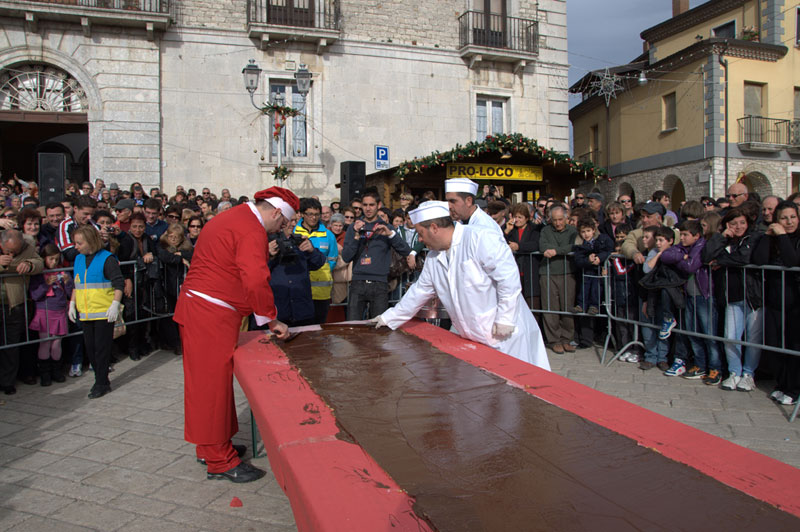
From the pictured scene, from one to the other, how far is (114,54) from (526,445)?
17.3m

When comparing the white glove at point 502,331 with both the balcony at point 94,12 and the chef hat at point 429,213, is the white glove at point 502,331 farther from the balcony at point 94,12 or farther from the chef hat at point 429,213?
the balcony at point 94,12

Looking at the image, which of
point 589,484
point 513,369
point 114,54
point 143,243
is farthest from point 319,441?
point 114,54

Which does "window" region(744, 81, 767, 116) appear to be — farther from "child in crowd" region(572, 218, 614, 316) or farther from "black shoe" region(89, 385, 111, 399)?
"black shoe" region(89, 385, 111, 399)

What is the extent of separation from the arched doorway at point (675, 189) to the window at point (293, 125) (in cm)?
1756

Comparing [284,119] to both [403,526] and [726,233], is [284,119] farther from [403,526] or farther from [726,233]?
[403,526]

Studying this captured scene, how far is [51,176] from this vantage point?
11008 millimetres

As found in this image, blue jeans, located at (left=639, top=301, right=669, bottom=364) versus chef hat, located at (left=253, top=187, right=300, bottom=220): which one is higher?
chef hat, located at (left=253, top=187, right=300, bottom=220)

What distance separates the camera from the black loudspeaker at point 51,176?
35.6 ft

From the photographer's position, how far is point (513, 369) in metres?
3.21

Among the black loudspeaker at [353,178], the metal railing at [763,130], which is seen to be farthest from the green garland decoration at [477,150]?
the metal railing at [763,130]

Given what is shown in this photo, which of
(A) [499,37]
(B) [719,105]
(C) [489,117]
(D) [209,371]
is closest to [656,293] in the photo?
(D) [209,371]

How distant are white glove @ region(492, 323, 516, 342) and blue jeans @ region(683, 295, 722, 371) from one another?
3309 mm

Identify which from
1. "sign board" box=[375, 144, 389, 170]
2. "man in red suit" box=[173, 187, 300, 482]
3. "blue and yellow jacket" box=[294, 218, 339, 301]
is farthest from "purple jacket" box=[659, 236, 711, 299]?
"sign board" box=[375, 144, 389, 170]

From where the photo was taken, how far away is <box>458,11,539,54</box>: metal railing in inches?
771
